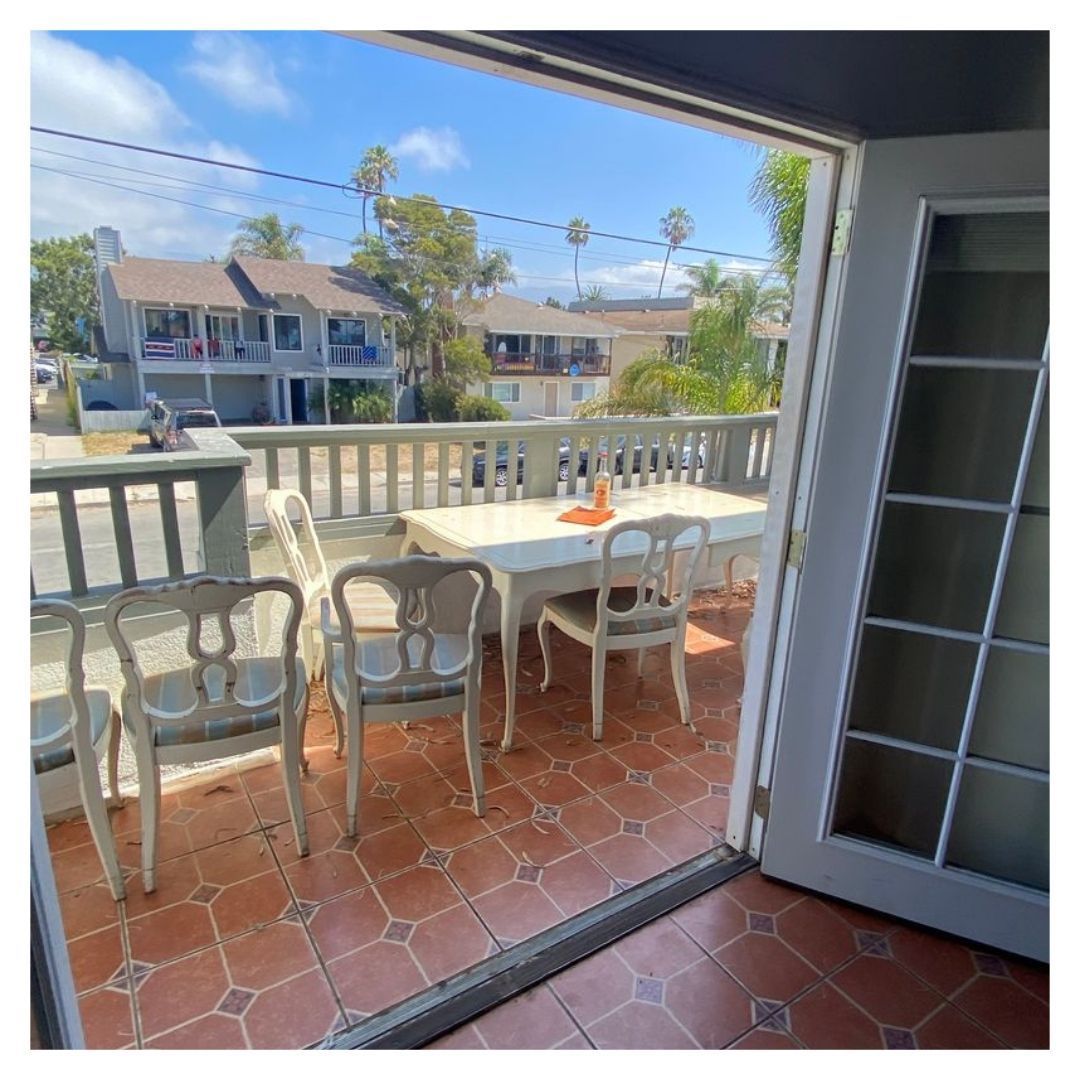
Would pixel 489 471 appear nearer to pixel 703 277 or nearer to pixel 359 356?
pixel 359 356

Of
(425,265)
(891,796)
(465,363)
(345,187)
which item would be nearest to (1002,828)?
(891,796)

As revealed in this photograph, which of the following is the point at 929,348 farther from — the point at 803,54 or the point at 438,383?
the point at 438,383

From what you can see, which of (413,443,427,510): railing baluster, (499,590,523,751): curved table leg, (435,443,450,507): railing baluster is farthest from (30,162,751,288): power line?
(499,590,523,751): curved table leg

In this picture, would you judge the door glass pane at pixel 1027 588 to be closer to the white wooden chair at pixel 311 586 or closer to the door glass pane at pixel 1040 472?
the door glass pane at pixel 1040 472

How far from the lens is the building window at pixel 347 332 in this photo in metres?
7.02

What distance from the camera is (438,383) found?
762cm

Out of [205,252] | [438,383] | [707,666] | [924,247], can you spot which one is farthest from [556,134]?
[924,247]

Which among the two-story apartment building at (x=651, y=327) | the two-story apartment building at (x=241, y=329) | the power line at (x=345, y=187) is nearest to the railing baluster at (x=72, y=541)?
the power line at (x=345, y=187)

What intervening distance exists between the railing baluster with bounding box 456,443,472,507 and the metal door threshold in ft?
6.73

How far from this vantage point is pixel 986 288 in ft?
5.00

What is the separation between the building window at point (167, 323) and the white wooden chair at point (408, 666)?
5.27m

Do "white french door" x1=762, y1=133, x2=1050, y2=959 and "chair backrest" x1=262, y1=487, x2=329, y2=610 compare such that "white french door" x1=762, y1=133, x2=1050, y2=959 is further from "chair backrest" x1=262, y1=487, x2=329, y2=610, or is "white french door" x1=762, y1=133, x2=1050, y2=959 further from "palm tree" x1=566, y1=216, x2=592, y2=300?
"palm tree" x1=566, y1=216, x2=592, y2=300
